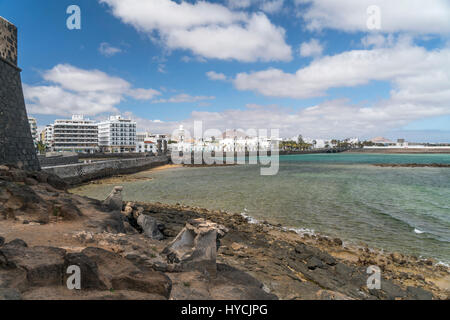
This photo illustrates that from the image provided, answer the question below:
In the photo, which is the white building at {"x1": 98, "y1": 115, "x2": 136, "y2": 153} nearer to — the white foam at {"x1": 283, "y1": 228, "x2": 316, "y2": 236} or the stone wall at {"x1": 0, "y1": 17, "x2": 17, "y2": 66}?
the stone wall at {"x1": 0, "y1": 17, "x2": 17, "y2": 66}

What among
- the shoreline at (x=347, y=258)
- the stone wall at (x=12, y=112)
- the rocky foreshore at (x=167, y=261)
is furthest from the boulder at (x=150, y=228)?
the stone wall at (x=12, y=112)

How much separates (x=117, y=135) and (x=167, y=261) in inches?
4717

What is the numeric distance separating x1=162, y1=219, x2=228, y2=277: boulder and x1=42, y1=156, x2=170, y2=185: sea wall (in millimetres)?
22738

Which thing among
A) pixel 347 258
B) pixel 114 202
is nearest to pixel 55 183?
pixel 114 202

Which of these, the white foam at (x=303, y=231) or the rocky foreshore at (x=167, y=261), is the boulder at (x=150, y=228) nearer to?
the rocky foreshore at (x=167, y=261)

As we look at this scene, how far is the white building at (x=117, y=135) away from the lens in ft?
368

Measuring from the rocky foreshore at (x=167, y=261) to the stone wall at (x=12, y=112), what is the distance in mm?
4139

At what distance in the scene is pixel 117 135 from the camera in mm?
113812

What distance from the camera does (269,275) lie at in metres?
6.65

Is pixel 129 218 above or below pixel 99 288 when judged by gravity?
below
